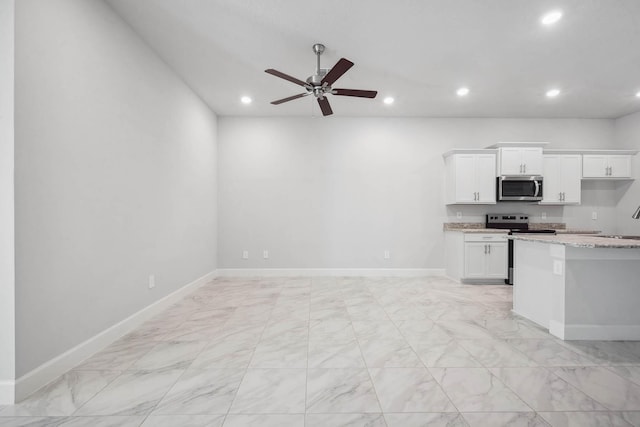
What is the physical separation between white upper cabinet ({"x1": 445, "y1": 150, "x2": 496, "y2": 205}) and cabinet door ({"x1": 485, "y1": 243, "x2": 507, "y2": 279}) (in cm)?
79

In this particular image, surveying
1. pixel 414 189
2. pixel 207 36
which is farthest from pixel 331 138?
pixel 207 36

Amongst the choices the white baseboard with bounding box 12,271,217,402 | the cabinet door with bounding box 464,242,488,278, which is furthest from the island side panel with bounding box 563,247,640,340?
the white baseboard with bounding box 12,271,217,402

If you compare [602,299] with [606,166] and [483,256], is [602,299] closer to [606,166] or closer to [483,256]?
[483,256]

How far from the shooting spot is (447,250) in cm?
518

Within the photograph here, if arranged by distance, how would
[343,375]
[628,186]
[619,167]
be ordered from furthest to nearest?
[628,186] → [619,167] → [343,375]

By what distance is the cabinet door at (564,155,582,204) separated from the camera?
498 centimetres

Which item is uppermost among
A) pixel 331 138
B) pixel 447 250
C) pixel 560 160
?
pixel 331 138

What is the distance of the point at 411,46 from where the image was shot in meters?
3.06

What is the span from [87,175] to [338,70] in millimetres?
2214

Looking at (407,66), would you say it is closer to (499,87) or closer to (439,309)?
(499,87)
